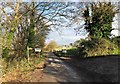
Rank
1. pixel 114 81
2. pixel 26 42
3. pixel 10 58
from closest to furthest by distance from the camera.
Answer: pixel 114 81
pixel 10 58
pixel 26 42

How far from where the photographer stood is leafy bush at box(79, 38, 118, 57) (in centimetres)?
3162

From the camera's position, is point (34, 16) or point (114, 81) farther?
point (34, 16)

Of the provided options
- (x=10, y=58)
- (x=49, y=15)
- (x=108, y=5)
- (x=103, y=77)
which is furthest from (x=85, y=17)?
(x=103, y=77)

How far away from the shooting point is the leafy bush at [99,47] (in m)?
31.6

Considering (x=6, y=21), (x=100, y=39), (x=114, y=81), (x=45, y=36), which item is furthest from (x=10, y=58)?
(x=45, y=36)

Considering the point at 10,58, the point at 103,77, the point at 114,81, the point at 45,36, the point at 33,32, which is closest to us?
the point at 114,81

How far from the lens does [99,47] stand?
31.8 meters

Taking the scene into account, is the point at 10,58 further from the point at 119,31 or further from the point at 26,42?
the point at 119,31

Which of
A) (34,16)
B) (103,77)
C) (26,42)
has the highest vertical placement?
(34,16)

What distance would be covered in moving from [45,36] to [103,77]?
28818 millimetres

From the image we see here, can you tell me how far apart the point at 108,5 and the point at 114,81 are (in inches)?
847

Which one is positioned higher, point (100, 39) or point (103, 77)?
point (100, 39)

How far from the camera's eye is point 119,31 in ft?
119

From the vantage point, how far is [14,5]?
76.9 feet
